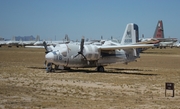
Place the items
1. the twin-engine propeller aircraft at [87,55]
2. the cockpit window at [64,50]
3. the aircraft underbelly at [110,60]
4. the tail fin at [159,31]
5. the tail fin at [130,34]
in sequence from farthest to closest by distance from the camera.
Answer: the tail fin at [159,31]
the tail fin at [130,34]
the aircraft underbelly at [110,60]
the cockpit window at [64,50]
the twin-engine propeller aircraft at [87,55]

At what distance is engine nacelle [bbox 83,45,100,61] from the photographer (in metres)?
31.2

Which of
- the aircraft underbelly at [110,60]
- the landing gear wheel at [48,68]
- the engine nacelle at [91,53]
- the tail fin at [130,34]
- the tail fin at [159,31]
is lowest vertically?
the landing gear wheel at [48,68]

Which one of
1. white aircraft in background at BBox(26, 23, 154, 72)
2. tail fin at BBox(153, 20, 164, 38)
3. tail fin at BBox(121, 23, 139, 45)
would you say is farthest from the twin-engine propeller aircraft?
tail fin at BBox(153, 20, 164, 38)

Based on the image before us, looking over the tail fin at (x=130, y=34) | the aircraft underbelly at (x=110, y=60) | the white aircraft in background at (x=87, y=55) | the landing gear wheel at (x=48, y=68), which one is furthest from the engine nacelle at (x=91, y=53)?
the tail fin at (x=130, y=34)

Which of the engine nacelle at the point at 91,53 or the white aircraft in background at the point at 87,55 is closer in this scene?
the white aircraft in background at the point at 87,55

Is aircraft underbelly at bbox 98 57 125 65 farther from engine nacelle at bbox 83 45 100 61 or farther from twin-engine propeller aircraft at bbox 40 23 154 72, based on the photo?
engine nacelle at bbox 83 45 100 61

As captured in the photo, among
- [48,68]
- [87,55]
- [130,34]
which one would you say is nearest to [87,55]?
[87,55]

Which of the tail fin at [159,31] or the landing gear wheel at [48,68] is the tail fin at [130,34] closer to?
the landing gear wheel at [48,68]

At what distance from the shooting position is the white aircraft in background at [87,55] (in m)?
30.2

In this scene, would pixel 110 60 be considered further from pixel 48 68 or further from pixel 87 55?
pixel 48 68

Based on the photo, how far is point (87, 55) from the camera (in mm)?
31219

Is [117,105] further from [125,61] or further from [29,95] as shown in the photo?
[125,61]

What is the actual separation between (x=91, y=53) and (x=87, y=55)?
0.46 metres

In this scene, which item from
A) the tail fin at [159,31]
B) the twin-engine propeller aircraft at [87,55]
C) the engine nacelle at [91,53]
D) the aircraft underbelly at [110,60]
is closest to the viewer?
the twin-engine propeller aircraft at [87,55]
